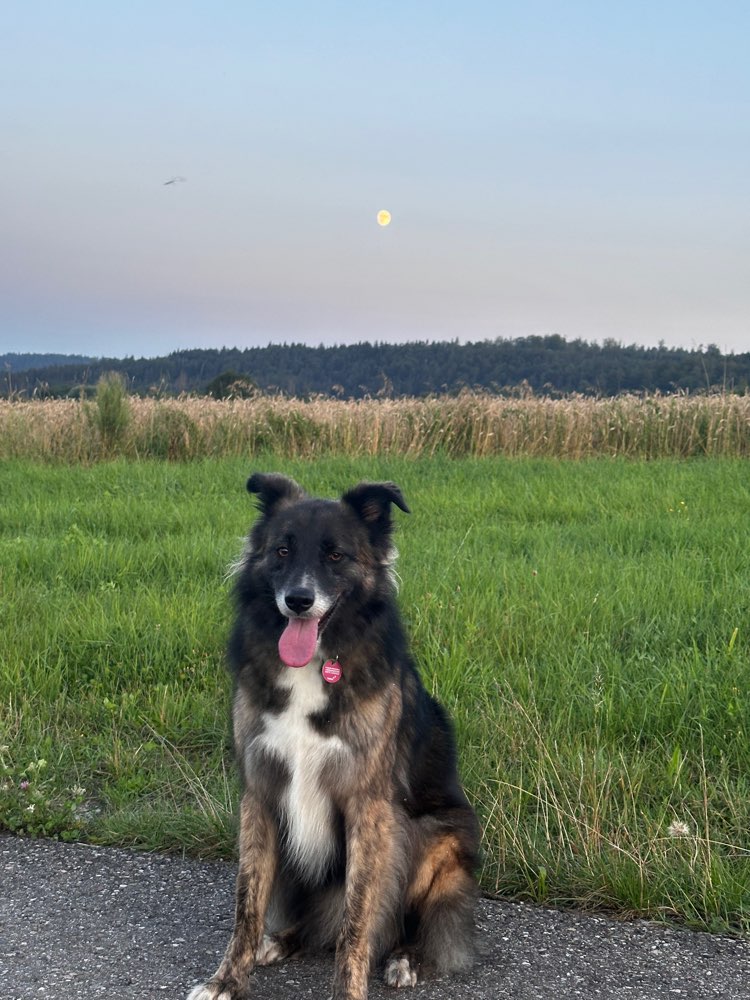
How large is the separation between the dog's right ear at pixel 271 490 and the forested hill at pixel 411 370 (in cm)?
1320

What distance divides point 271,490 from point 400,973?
1757mm

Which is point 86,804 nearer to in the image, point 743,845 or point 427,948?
point 427,948

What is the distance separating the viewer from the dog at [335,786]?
316 cm

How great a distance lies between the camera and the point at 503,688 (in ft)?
17.1

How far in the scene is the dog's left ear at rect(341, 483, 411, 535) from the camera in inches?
139

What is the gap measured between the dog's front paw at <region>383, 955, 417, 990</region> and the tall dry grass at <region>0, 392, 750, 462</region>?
12.1 metres

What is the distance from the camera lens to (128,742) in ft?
16.2

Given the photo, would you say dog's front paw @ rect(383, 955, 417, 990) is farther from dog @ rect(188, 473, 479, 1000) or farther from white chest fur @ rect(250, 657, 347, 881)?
white chest fur @ rect(250, 657, 347, 881)

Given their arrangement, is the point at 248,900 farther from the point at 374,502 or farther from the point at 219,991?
the point at 374,502

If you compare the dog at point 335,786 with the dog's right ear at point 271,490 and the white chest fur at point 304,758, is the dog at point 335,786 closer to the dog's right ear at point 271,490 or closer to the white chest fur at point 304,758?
the white chest fur at point 304,758

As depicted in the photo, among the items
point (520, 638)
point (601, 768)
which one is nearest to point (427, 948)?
point (601, 768)

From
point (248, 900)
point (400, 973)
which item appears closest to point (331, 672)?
point (248, 900)

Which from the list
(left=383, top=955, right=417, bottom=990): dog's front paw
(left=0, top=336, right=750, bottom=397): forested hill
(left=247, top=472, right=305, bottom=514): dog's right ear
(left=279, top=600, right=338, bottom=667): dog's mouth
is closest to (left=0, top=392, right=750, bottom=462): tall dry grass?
(left=0, top=336, right=750, bottom=397): forested hill

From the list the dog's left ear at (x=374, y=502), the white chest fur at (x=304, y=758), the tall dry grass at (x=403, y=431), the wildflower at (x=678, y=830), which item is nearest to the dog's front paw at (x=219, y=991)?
the white chest fur at (x=304, y=758)
